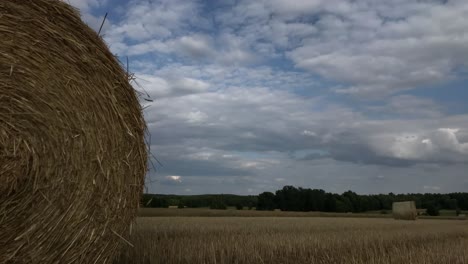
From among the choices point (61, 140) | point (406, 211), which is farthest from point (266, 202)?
point (61, 140)

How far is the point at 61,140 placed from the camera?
4266 millimetres

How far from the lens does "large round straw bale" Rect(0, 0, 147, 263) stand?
159 inches

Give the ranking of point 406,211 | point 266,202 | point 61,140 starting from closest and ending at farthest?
point 61,140 < point 406,211 < point 266,202

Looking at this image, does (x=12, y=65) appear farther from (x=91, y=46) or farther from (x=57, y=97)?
(x=91, y=46)

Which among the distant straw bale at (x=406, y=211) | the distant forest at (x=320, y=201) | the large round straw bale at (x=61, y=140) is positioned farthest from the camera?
the distant forest at (x=320, y=201)

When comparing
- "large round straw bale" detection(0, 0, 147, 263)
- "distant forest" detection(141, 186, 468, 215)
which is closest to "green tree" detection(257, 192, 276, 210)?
"distant forest" detection(141, 186, 468, 215)

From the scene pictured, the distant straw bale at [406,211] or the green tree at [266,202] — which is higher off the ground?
the green tree at [266,202]

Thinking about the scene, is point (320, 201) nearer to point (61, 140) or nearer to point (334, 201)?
point (334, 201)

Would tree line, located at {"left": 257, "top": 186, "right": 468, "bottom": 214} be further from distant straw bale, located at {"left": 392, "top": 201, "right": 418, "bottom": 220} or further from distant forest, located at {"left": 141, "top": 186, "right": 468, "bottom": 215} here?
distant straw bale, located at {"left": 392, "top": 201, "right": 418, "bottom": 220}

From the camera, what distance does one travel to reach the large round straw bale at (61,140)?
159 inches

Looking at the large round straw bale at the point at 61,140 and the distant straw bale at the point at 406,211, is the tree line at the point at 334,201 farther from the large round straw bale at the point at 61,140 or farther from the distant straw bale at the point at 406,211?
the large round straw bale at the point at 61,140

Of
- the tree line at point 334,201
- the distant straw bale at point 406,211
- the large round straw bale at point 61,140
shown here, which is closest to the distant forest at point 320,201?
the tree line at point 334,201

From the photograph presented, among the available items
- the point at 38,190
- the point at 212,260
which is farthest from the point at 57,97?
the point at 212,260

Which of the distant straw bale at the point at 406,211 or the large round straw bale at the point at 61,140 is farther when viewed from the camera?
the distant straw bale at the point at 406,211
